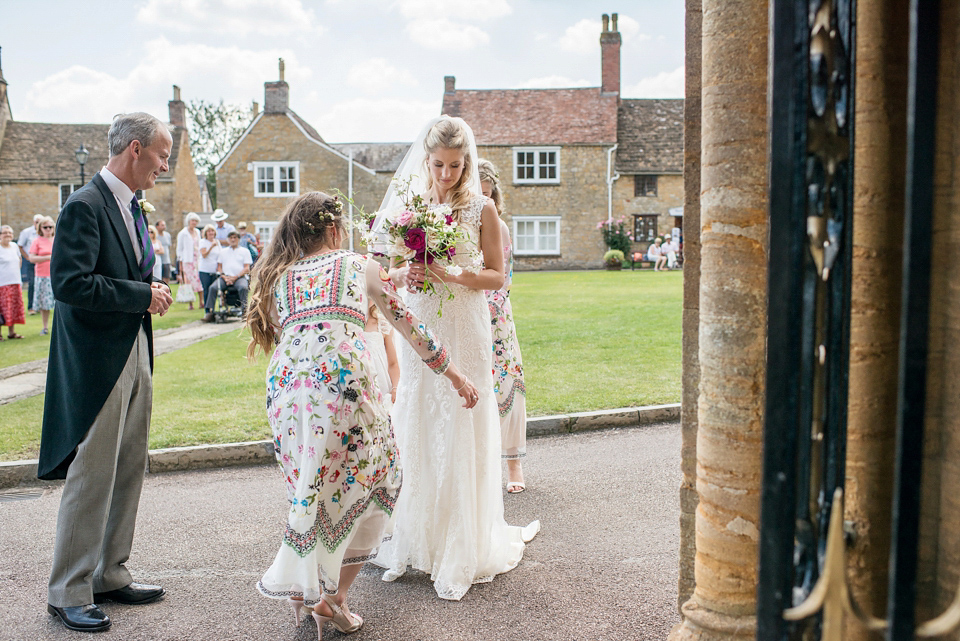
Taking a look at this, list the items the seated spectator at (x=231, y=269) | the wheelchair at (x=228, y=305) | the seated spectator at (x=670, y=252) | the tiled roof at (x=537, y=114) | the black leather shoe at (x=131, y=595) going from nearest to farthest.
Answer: the black leather shoe at (x=131, y=595) < the seated spectator at (x=231, y=269) < the wheelchair at (x=228, y=305) < the seated spectator at (x=670, y=252) < the tiled roof at (x=537, y=114)

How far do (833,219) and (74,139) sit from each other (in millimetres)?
47548

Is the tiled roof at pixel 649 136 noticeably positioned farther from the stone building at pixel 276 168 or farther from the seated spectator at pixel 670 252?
the stone building at pixel 276 168

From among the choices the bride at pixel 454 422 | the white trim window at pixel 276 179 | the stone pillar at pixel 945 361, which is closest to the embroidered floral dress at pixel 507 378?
the bride at pixel 454 422

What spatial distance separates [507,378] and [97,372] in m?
2.78

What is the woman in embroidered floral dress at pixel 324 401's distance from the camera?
3201 mm

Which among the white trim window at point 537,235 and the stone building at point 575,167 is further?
the white trim window at point 537,235

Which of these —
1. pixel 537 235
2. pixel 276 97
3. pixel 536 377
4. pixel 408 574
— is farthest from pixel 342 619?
pixel 276 97

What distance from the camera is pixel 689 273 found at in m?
3.16

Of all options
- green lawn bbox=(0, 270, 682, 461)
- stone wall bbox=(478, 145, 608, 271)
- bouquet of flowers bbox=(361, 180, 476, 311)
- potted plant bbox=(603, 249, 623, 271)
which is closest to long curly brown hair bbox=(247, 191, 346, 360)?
bouquet of flowers bbox=(361, 180, 476, 311)

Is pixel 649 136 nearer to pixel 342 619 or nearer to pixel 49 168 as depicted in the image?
pixel 49 168

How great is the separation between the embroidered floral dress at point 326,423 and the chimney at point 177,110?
46265mm

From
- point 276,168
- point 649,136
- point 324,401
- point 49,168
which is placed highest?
point 649,136

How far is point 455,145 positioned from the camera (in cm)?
416

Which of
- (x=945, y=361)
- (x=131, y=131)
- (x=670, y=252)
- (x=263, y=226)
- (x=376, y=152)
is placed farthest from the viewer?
(x=376, y=152)
